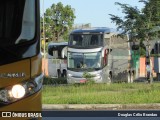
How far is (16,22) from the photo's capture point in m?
4.57

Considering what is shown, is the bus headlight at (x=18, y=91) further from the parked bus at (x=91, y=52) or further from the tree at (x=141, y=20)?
the parked bus at (x=91, y=52)

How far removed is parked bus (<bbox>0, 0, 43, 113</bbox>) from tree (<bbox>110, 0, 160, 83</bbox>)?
2478 centimetres

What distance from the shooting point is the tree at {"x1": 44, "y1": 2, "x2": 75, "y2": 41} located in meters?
63.0

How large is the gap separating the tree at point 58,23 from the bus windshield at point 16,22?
187 feet

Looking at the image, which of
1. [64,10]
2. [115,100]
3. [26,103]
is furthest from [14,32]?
[64,10]

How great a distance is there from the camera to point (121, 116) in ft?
20.8

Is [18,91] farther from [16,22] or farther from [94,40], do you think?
[94,40]

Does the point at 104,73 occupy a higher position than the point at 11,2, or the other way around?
the point at 11,2

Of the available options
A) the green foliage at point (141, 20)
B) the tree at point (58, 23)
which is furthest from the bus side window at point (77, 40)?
the tree at point (58, 23)

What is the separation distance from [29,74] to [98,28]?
29.7m

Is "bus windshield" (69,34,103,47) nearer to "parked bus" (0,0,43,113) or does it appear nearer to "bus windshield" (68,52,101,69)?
"bus windshield" (68,52,101,69)

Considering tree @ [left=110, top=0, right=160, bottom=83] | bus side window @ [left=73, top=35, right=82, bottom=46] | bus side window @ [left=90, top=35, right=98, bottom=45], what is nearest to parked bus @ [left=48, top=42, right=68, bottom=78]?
bus side window @ [left=73, top=35, right=82, bottom=46]

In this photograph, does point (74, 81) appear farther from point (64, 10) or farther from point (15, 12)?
point (64, 10)

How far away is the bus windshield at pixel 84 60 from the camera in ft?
106
